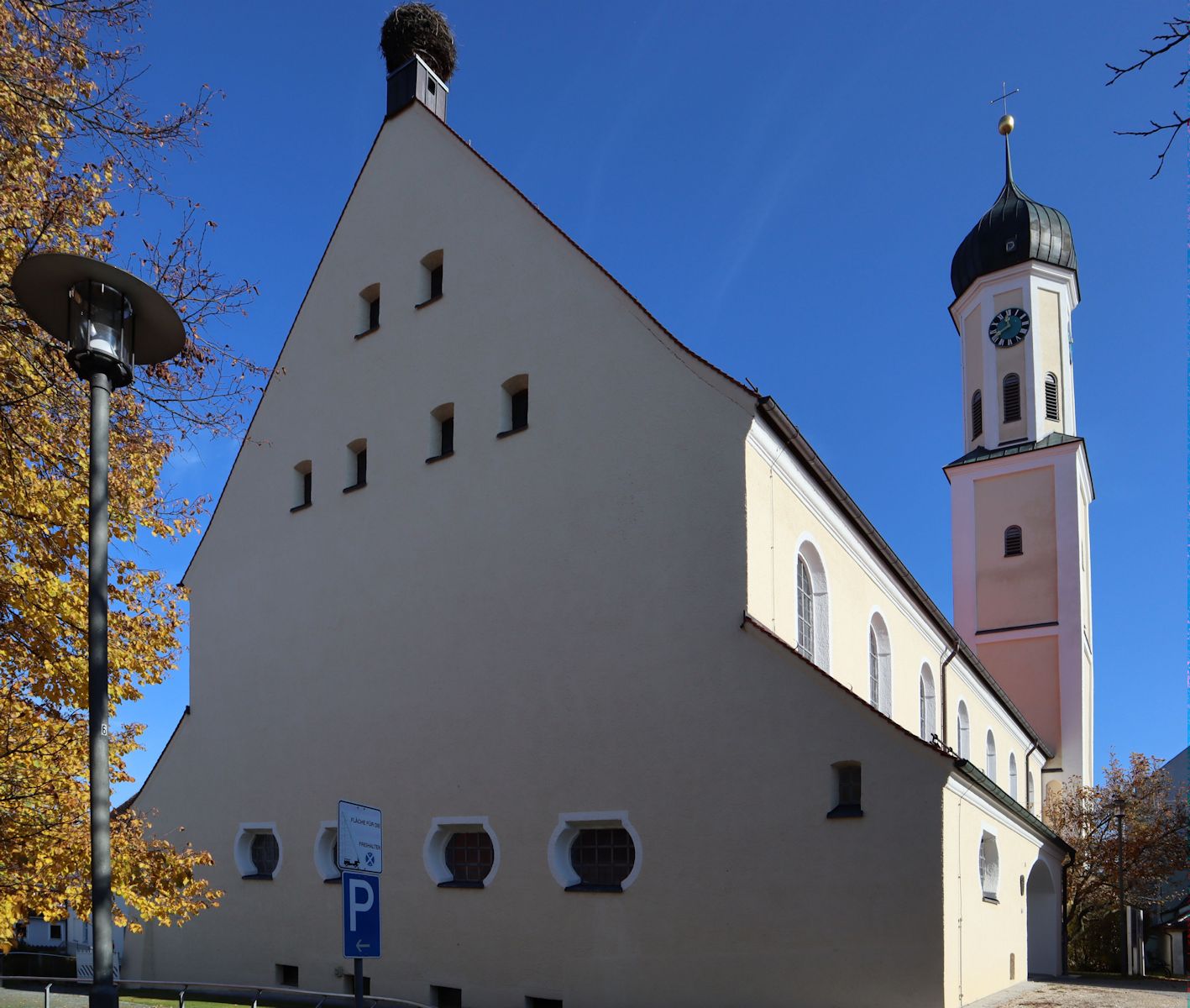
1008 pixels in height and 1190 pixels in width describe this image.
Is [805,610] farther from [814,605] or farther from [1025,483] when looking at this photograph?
[1025,483]

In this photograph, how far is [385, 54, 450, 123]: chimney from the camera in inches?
842

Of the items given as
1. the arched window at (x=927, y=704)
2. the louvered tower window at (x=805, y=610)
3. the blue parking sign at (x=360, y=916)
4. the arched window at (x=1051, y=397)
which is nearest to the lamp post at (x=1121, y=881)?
the arched window at (x=927, y=704)

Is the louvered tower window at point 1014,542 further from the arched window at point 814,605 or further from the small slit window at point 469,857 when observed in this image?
the small slit window at point 469,857

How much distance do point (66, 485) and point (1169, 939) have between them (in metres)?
40.7

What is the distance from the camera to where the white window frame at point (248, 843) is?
62.8 feet

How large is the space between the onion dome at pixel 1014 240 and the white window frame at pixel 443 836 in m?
30.6

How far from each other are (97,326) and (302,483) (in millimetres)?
15598

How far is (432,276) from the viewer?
19969mm

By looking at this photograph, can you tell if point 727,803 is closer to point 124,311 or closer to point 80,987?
point 124,311

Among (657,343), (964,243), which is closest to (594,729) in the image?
(657,343)

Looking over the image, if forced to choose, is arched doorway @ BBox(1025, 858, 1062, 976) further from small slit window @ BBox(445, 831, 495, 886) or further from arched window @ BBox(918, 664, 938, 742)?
small slit window @ BBox(445, 831, 495, 886)

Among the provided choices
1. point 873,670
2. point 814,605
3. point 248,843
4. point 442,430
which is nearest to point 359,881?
point 814,605

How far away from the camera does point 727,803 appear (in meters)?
13.8

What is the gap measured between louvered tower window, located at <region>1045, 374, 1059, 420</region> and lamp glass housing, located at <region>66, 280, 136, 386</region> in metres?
37.0
